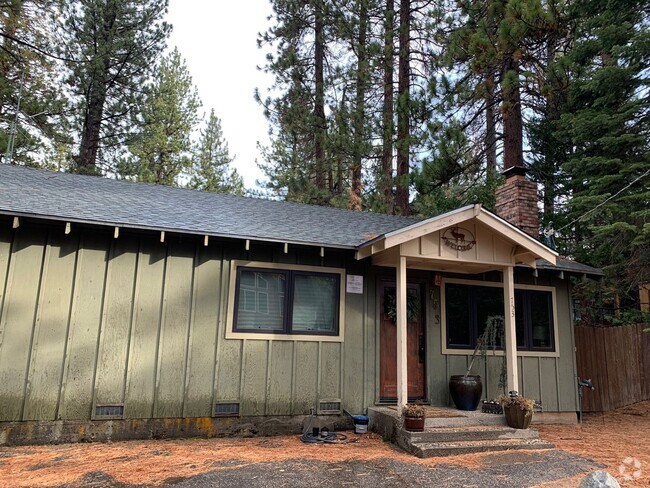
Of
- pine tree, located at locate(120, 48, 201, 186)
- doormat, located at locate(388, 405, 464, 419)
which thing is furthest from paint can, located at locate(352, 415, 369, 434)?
pine tree, located at locate(120, 48, 201, 186)

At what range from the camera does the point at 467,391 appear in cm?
650

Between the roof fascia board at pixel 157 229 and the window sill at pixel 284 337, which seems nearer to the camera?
the roof fascia board at pixel 157 229

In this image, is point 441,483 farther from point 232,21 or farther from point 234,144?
point 234,144

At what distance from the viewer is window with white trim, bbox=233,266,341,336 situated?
618 cm

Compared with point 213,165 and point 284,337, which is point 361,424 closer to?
point 284,337

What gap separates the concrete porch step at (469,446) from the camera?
5.13m

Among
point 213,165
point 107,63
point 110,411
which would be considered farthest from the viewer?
point 213,165

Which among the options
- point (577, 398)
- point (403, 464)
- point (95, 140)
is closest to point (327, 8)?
point (95, 140)

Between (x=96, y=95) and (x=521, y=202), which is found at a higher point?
(x=96, y=95)

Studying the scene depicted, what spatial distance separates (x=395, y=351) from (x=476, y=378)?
1.21 m

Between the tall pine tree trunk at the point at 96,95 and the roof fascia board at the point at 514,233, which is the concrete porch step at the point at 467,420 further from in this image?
the tall pine tree trunk at the point at 96,95

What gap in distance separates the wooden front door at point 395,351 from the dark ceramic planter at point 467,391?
54 centimetres

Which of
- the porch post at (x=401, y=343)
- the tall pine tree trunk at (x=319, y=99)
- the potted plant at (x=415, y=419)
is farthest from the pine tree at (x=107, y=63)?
the potted plant at (x=415, y=419)

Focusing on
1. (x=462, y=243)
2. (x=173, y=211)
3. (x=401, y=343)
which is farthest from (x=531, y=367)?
(x=173, y=211)
